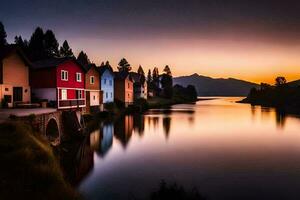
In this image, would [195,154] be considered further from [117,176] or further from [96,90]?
[96,90]

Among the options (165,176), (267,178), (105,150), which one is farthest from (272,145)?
(105,150)

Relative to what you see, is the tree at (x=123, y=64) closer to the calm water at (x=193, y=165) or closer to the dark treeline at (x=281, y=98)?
the dark treeline at (x=281, y=98)

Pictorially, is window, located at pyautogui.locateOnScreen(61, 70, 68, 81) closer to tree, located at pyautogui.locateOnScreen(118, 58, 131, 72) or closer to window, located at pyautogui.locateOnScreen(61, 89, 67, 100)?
window, located at pyautogui.locateOnScreen(61, 89, 67, 100)

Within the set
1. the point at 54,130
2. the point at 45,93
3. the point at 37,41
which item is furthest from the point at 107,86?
the point at 37,41

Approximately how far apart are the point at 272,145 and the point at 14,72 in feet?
Result: 106

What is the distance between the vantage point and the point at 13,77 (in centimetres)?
2809

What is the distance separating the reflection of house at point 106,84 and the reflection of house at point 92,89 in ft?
9.78

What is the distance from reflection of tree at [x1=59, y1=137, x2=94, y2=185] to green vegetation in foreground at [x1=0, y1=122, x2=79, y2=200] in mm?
3293

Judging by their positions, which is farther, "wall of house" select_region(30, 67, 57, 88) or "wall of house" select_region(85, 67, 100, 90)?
"wall of house" select_region(85, 67, 100, 90)

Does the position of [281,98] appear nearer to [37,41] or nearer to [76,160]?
[37,41]

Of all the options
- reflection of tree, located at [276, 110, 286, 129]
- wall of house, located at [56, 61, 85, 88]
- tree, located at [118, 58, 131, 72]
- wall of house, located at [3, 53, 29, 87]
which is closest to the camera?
wall of house, located at [3, 53, 29, 87]

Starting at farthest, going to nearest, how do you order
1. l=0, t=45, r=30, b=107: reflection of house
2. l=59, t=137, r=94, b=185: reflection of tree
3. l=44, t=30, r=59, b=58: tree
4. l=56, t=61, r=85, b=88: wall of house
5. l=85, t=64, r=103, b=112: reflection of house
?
l=44, t=30, r=59, b=58: tree → l=85, t=64, r=103, b=112: reflection of house → l=56, t=61, r=85, b=88: wall of house → l=0, t=45, r=30, b=107: reflection of house → l=59, t=137, r=94, b=185: reflection of tree

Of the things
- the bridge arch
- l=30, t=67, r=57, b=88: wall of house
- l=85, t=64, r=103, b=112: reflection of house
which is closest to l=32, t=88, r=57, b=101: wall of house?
l=30, t=67, r=57, b=88: wall of house

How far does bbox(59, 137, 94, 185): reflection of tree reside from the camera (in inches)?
618
